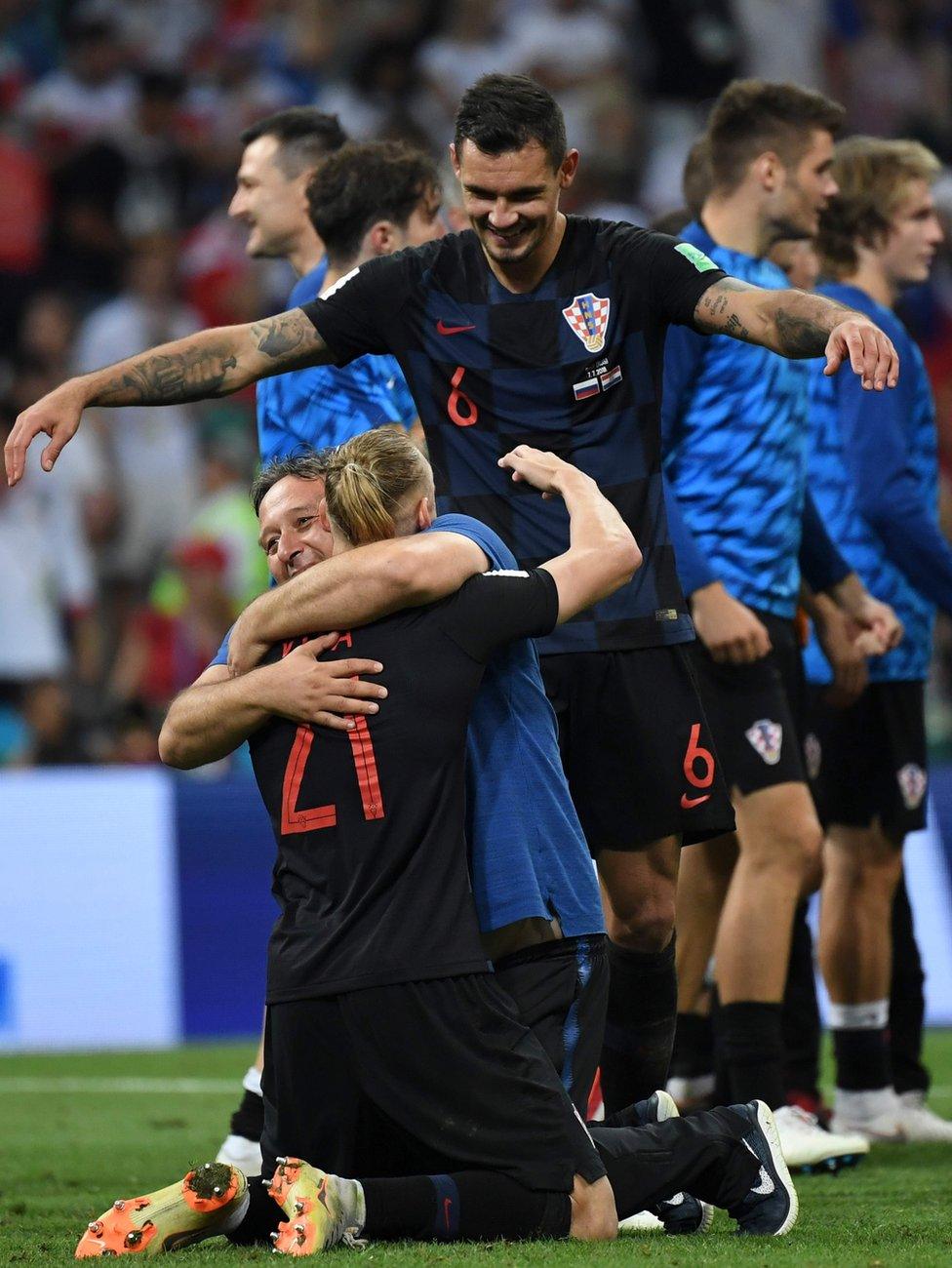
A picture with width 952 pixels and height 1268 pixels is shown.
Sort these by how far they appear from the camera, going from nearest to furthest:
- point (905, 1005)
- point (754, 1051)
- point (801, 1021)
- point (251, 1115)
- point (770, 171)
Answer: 1. point (251, 1115)
2. point (754, 1051)
3. point (770, 171)
4. point (801, 1021)
5. point (905, 1005)

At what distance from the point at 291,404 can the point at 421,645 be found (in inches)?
70.9

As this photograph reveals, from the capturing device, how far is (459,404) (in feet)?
14.1

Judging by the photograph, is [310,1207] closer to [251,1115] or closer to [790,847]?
[251,1115]

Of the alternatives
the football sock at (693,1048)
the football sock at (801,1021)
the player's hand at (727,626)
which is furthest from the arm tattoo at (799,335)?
the football sock at (693,1048)

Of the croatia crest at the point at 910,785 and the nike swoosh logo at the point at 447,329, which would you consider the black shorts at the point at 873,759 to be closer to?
the croatia crest at the point at 910,785

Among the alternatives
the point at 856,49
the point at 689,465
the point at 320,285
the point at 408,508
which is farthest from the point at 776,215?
the point at 856,49

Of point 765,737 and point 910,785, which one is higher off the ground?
point 765,737

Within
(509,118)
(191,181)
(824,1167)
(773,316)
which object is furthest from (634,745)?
(191,181)

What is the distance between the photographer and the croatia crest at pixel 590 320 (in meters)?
4.20

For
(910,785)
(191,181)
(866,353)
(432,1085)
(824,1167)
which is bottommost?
(824,1167)

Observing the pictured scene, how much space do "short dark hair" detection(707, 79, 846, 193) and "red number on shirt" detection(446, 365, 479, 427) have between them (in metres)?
1.64

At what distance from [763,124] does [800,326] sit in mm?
1848

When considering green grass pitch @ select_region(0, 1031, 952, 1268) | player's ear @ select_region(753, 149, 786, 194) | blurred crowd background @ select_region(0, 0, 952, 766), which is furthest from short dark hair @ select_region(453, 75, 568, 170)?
blurred crowd background @ select_region(0, 0, 952, 766)

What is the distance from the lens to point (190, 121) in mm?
12844
